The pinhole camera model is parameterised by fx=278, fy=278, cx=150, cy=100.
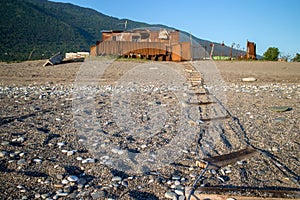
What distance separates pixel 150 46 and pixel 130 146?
1573 centimetres

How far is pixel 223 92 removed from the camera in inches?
305

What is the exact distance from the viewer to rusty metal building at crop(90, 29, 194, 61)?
18.1 metres

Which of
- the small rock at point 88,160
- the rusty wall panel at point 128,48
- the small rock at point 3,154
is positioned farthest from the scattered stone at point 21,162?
the rusty wall panel at point 128,48

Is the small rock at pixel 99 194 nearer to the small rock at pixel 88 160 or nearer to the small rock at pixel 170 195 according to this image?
the small rock at pixel 170 195

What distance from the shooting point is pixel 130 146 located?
3.42 metres

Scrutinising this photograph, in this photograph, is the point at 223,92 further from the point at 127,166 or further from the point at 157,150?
the point at 127,166

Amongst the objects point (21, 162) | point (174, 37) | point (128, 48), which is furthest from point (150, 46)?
point (21, 162)

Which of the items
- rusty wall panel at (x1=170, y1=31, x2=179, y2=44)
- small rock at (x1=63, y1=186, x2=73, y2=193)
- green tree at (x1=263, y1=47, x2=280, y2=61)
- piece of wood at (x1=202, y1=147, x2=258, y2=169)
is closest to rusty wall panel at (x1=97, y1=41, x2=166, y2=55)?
rusty wall panel at (x1=170, y1=31, x2=179, y2=44)

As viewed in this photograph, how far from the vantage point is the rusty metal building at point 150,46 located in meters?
18.1

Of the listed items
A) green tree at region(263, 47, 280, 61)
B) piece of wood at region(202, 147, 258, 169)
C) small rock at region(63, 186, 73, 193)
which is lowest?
small rock at region(63, 186, 73, 193)

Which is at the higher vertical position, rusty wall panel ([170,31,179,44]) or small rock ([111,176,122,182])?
rusty wall panel ([170,31,179,44])

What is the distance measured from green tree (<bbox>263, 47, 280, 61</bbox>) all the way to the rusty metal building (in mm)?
6549

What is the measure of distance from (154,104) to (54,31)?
1986 inches

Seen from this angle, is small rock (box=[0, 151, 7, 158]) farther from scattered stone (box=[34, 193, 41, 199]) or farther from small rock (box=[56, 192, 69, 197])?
small rock (box=[56, 192, 69, 197])
